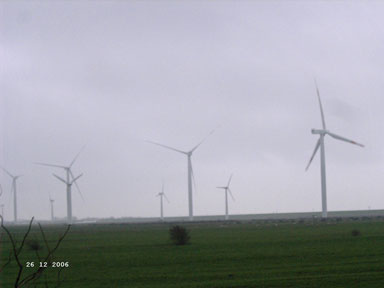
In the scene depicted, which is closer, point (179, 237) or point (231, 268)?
point (231, 268)

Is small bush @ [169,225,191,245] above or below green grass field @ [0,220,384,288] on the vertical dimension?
above

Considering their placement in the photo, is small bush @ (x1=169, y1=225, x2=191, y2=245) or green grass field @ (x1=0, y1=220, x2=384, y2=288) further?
small bush @ (x1=169, y1=225, x2=191, y2=245)

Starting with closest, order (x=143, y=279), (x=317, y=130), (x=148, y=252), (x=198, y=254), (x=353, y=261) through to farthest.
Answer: (x=143, y=279)
(x=353, y=261)
(x=198, y=254)
(x=148, y=252)
(x=317, y=130)

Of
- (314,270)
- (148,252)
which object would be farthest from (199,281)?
(148,252)

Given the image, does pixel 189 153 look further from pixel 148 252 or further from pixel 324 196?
pixel 148 252

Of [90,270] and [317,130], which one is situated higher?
[317,130]

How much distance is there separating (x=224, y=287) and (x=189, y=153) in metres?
96.6

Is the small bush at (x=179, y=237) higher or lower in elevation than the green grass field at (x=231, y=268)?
higher

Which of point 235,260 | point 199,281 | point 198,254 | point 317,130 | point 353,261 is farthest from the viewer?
point 317,130

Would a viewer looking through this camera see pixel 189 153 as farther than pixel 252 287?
Yes

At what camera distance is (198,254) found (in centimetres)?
4359

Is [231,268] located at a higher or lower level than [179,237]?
lower

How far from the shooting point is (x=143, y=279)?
97.0 feet

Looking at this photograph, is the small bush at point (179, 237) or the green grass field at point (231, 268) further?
the small bush at point (179, 237)
